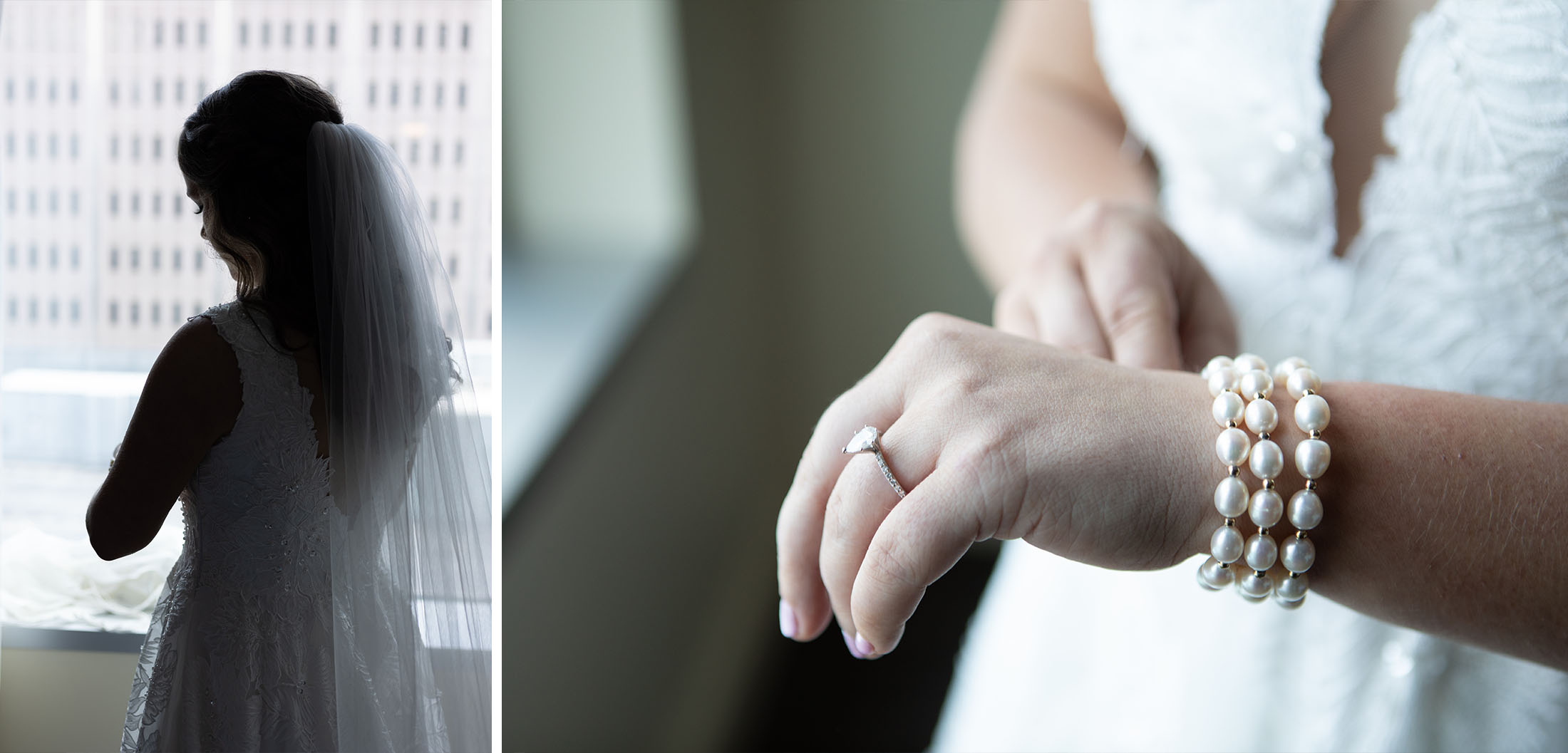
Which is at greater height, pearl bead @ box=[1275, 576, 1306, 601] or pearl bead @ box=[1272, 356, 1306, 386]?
pearl bead @ box=[1272, 356, 1306, 386]

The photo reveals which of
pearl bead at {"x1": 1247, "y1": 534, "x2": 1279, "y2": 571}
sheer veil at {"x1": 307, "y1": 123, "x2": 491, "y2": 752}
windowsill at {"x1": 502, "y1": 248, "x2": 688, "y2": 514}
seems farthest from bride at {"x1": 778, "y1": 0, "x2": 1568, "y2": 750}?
windowsill at {"x1": 502, "y1": 248, "x2": 688, "y2": 514}

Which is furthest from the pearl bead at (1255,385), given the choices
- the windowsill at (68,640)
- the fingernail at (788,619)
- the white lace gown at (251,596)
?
the windowsill at (68,640)

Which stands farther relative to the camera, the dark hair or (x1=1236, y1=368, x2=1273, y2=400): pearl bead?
the dark hair

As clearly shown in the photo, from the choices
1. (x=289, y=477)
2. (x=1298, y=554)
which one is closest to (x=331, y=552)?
(x=289, y=477)

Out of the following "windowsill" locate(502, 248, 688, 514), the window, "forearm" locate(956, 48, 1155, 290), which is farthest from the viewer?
"windowsill" locate(502, 248, 688, 514)

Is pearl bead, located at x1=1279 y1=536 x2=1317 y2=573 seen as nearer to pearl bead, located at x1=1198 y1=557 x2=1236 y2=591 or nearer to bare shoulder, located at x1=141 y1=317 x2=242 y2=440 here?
pearl bead, located at x1=1198 y1=557 x2=1236 y2=591

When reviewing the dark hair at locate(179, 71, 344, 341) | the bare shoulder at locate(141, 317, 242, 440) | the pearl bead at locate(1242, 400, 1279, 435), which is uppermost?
the dark hair at locate(179, 71, 344, 341)

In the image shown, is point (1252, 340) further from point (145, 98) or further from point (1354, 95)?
point (145, 98)
